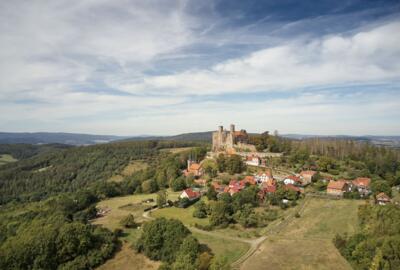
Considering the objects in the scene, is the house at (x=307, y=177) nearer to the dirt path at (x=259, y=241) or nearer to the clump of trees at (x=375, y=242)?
the dirt path at (x=259, y=241)

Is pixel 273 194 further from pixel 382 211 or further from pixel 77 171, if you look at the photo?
pixel 77 171

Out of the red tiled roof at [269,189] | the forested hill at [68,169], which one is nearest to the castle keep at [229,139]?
the red tiled roof at [269,189]

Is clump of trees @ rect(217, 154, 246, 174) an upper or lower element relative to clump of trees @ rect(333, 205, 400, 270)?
upper

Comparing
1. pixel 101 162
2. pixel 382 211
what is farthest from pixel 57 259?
pixel 101 162

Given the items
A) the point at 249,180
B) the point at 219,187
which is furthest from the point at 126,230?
the point at 249,180

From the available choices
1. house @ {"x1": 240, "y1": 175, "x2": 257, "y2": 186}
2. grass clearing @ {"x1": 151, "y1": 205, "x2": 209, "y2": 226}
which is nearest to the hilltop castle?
house @ {"x1": 240, "y1": 175, "x2": 257, "y2": 186}

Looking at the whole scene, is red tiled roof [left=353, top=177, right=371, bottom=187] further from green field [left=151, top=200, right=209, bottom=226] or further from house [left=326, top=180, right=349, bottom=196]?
green field [left=151, top=200, right=209, bottom=226]
